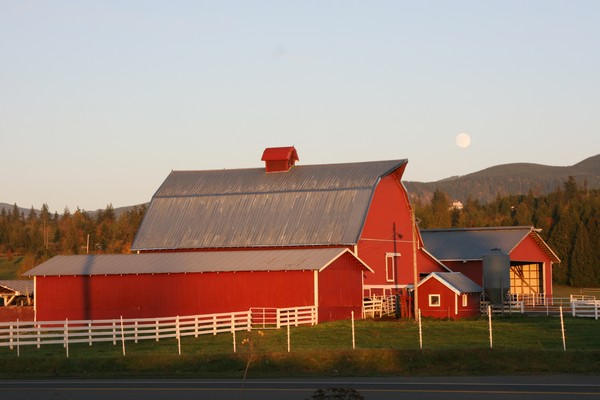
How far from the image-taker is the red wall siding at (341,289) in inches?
1986

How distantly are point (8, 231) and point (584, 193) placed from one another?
314ft

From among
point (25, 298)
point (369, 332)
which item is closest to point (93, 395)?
point (369, 332)

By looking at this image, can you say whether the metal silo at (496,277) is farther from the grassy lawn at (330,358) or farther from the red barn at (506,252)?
the grassy lawn at (330,358)

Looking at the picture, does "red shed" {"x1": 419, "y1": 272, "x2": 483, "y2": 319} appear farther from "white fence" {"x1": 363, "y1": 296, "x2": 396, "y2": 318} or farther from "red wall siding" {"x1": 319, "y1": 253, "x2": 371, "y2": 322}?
"red wall siding" {"x1": 319, "y1": 253, "x2": 371, "y2": 322}

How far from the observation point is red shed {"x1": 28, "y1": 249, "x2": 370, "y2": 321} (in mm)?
50594

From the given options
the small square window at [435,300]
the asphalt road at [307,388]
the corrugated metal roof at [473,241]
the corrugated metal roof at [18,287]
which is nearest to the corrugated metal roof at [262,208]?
the small square window at [435,300]

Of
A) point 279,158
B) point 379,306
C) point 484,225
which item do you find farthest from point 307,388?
point 484,225

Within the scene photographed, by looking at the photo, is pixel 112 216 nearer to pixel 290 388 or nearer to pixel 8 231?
pixel 8 231

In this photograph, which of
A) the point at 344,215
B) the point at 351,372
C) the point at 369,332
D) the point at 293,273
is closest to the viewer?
the point at 351,372

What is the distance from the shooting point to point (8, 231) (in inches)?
6585

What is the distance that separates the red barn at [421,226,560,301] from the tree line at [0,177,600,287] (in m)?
30.9

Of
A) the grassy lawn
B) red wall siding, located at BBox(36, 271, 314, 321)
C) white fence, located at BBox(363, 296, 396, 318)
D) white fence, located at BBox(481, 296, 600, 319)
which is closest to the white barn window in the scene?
white fence, located at BBox(363, 296, 396, 318)

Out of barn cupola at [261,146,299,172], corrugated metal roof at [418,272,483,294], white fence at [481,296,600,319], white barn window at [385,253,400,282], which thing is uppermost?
barn cupola at [261,146,299,172]

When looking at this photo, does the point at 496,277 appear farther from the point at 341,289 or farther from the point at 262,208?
the point at 262,208
